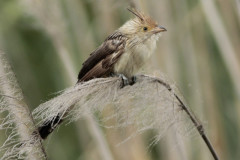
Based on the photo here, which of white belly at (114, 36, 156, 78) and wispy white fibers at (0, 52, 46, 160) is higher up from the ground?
white belly at (114, 36, 156, 78)

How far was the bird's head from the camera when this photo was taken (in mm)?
2314

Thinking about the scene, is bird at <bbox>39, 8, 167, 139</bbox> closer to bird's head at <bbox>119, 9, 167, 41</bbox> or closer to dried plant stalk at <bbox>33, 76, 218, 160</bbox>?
bird's head at <bbox>119, 9, 167, 41</bbox>

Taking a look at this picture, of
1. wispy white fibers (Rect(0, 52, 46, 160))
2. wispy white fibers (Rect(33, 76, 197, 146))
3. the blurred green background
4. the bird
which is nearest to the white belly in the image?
the bird

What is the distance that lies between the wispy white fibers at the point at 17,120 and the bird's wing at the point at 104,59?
82 cm

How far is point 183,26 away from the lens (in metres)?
2.83

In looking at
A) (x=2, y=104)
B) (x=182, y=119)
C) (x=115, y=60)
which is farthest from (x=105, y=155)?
(x=2, y=104)

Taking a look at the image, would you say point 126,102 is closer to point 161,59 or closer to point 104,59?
point 104,59

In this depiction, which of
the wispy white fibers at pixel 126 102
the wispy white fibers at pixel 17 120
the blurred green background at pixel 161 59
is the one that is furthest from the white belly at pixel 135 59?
the wispy white fibers at pixel 17 120

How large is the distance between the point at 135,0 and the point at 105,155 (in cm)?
76

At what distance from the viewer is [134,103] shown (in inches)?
69.5

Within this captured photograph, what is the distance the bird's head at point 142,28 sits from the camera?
231 centimetres

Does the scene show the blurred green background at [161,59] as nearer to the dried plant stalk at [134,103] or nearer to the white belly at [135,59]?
the white belly at [135,59]

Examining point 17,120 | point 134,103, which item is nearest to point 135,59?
point 134,103

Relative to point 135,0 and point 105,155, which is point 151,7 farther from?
point 105,155
